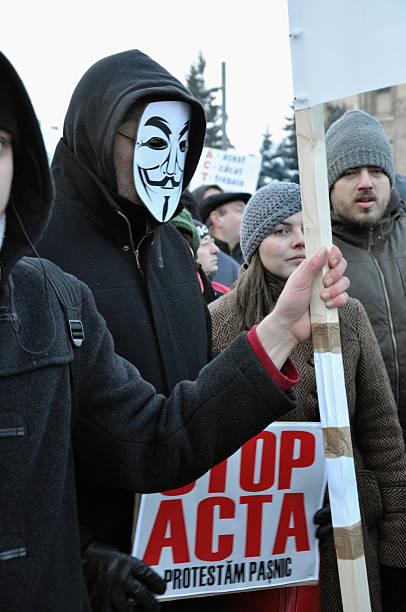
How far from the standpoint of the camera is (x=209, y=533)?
8.44 feet

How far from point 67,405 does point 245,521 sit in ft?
3.86

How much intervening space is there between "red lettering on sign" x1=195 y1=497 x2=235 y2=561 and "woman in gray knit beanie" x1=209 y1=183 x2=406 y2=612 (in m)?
0.54

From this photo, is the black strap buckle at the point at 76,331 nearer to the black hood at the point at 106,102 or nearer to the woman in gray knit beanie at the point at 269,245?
the black hood at the point at 106,102

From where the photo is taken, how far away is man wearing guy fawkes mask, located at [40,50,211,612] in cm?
238

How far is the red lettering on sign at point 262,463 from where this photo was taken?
8.72ft

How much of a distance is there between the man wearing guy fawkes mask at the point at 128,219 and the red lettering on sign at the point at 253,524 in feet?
0.98

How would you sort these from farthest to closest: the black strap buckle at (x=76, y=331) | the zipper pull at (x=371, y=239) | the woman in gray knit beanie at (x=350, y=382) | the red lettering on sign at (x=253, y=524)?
the zipper pull at (x=371, y=239), the woman in gray knit beanie at (x=350, y=382), the red lettering on sign at (x=253, y=524), the black strap buckle at (x=76, y=331)

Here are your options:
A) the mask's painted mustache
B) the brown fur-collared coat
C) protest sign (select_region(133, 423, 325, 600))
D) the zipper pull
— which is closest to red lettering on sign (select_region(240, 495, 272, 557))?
protest sign (select_region(133, 423, 325, 600))

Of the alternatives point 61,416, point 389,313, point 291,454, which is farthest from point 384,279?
point 61,416

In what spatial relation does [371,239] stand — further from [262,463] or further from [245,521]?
[245,521]

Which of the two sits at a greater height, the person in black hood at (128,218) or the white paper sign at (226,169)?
the white paper sign at (226,169)

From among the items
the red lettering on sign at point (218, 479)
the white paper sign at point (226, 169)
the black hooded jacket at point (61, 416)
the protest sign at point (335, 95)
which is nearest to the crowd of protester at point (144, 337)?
the black hooded jacket at point (61, 416)

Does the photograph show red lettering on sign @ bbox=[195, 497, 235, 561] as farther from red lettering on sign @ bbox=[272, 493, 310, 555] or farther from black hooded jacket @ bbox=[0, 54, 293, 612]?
black hooded jacket @ bbox=[0, 54, 293, 612]

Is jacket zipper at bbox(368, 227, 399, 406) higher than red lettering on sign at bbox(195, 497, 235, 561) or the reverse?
higher
